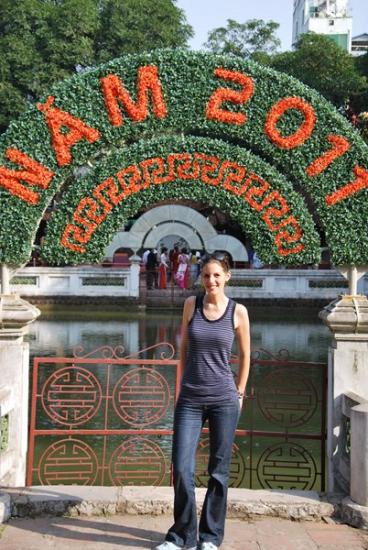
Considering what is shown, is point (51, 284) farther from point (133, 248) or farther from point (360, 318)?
point (360, 318)

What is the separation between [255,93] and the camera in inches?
234

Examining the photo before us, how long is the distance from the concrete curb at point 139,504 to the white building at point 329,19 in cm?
5377

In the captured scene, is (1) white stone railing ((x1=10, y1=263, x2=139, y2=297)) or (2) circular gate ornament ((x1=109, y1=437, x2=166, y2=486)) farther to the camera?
(1) white stone railing ((x1=10, y1=263, x2=139, y2=297))

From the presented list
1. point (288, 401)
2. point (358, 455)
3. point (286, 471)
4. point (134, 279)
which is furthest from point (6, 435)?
point (134, 279)

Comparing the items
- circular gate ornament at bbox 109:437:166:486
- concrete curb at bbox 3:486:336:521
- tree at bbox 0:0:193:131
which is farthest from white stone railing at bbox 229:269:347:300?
concrete curb at bbox 3:486:336:521

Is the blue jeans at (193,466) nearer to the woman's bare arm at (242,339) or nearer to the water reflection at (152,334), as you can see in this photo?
the woman's bare arm at (242,339)

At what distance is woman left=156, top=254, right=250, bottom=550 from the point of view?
13.7 feet

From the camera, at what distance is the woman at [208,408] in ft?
13.7

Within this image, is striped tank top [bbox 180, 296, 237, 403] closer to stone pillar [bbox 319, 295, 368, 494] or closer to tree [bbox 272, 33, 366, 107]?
stone pillar [bbox 319, 295, 368, 494]

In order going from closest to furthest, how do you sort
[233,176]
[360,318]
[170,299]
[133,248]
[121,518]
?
[121,518] → [360,318] → [233,176] → [170,299] → [133,248]

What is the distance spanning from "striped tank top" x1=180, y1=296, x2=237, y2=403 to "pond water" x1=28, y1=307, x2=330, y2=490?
0.93 meters

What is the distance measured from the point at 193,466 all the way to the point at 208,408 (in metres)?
0.32

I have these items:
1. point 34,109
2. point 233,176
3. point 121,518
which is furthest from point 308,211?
point 121,518

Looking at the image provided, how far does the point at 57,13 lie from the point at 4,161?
2410 centimetres
